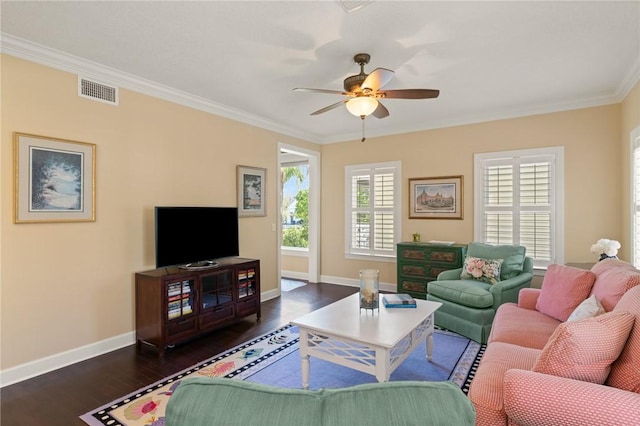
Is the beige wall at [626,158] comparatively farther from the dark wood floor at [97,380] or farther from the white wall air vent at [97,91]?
the white wall air vent at [97,91]

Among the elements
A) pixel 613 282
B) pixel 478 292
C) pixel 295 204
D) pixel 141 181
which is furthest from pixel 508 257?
pixel 295 204

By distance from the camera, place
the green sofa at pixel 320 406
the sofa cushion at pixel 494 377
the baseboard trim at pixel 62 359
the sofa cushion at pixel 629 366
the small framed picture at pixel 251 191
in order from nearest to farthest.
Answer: the green sofa at pixel 320 406
the sofa cushion at pixel 629 366
the sofa cushion at pixel 494 377
the baseboard trim at pixel 62 359
the small framed picture at pixel 251 191

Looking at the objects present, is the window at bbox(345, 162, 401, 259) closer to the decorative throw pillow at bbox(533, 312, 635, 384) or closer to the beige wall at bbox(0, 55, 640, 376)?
the beige wall at bbox(0, 55, 640, 376)

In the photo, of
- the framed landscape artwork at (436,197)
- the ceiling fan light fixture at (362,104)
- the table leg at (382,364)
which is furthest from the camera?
the framed landscape artwork at (436,197)

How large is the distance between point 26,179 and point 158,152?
4.01 feet

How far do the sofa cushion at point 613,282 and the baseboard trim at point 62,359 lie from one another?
13.2 ft

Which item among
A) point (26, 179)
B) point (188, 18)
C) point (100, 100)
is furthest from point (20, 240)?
point (188, 18)

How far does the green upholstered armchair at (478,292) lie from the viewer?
337 cm

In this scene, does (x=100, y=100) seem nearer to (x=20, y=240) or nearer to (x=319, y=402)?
(x=20, y=240)

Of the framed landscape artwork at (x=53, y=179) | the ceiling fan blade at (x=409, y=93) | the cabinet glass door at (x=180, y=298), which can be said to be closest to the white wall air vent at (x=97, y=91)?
the framed landscape artwork at (x=53, y=179)

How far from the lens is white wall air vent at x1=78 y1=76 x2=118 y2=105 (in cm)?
313

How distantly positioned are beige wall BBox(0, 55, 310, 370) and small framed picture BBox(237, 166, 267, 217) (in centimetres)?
38

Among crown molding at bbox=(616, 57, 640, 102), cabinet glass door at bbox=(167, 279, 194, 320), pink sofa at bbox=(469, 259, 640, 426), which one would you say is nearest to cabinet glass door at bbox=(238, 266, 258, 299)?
cabinet glass door at bbox=(167, 279, 194, 320)

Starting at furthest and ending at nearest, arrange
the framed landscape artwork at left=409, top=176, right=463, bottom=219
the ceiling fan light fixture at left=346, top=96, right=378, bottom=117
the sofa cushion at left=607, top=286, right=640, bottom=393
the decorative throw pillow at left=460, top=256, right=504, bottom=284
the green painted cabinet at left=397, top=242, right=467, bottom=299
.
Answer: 1. the framed landscape artwork at left=409, top=176, right=463, bottom=219
2. the green painted cabinet at left=397, top=242, right=467, bottom=299
3. the decorative throw pillow at left=460, top=256, right=504, bottom=284
4. the ceiling fan light fixture at left=346, top=96, right=378, bottom=117
5. the sofa cushion at left=607, top=286, right=640, bottom=393
